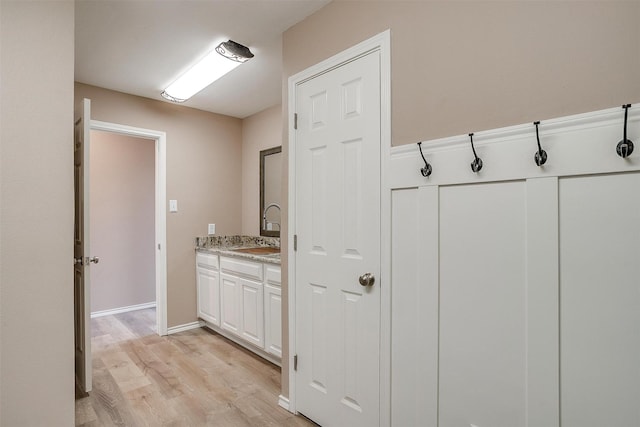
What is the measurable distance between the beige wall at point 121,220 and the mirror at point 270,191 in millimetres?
1785

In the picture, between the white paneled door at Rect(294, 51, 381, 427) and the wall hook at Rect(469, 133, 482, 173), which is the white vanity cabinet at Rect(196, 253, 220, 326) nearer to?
the white paneled door at Rect(294, 51, 381, 427)

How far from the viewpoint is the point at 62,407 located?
161cm

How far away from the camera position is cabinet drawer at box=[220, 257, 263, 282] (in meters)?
2.83

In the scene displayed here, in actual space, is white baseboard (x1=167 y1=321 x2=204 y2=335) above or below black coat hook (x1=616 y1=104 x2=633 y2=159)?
below

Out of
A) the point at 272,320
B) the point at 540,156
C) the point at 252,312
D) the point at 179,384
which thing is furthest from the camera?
the point at 252,312

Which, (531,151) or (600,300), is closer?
(600,300)

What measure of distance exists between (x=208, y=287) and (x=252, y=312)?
83 centimetres

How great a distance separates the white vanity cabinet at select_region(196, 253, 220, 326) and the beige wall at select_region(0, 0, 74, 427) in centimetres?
175

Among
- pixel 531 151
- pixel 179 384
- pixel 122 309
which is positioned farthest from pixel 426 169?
pixel 122 309

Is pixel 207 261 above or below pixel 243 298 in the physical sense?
above

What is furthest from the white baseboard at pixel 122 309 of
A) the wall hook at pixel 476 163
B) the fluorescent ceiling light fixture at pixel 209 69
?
the wall hook at pixel 476 163

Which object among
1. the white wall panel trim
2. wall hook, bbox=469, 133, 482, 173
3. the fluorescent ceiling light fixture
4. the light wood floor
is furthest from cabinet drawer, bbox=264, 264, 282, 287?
wall hook, bbox=469, 133, 482, 173

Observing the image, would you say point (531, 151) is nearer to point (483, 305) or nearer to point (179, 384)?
point (483, 305)

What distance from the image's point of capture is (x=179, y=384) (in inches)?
96.9
